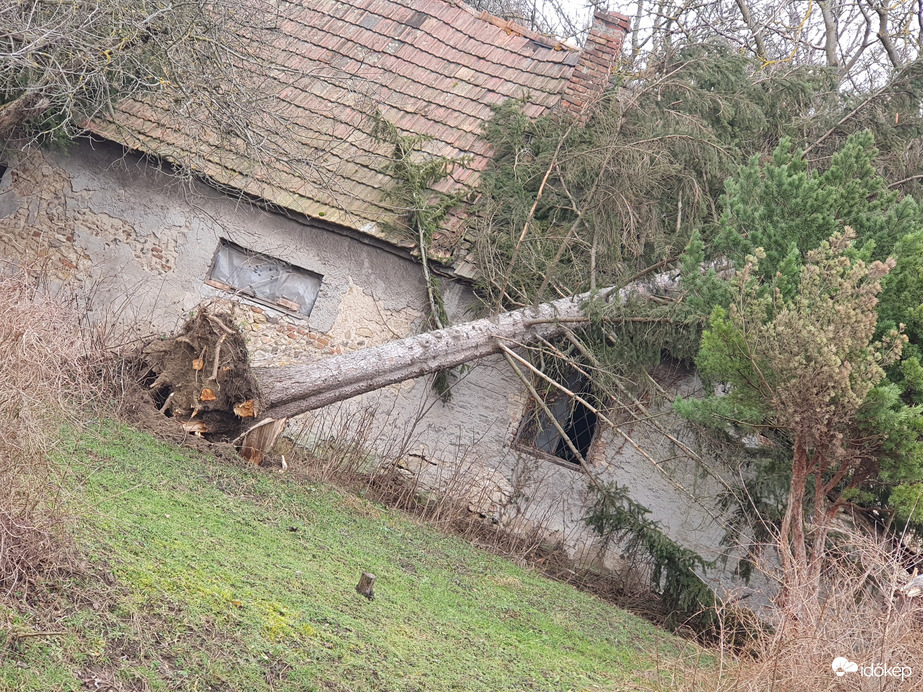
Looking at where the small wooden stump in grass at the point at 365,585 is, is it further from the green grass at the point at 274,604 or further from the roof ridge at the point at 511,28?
the roof ridge at the point at 511,28

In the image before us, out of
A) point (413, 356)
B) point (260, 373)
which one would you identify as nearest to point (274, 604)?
point (260, 373)

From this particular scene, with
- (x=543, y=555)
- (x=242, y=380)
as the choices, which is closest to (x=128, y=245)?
(x=242, y=380)

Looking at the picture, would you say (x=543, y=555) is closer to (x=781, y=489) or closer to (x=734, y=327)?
(x=781, y=489)

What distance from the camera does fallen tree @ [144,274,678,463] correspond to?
8258 millimetres

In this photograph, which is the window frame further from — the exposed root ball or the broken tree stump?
the exposed root ball

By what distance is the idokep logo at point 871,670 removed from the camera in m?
4.48

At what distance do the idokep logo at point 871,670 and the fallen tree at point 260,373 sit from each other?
5326 millimetres

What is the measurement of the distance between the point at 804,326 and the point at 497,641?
3072 mm

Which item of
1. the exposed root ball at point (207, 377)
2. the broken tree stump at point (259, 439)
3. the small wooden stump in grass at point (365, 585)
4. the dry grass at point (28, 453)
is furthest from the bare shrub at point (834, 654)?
the exposed root ball at point (207, 377)

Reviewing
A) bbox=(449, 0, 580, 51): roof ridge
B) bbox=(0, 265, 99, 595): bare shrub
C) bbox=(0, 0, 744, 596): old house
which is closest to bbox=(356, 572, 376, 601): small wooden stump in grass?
bbox=(0, 265, 99, 595): bare shrub

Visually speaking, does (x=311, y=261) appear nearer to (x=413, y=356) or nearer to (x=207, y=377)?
(x=413, y=356)

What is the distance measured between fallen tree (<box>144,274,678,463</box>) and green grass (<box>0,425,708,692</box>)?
0.58 meters

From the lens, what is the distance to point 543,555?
9.87 metres

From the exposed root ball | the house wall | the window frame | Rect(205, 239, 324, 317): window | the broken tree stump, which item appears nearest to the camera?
the exposed root ball
